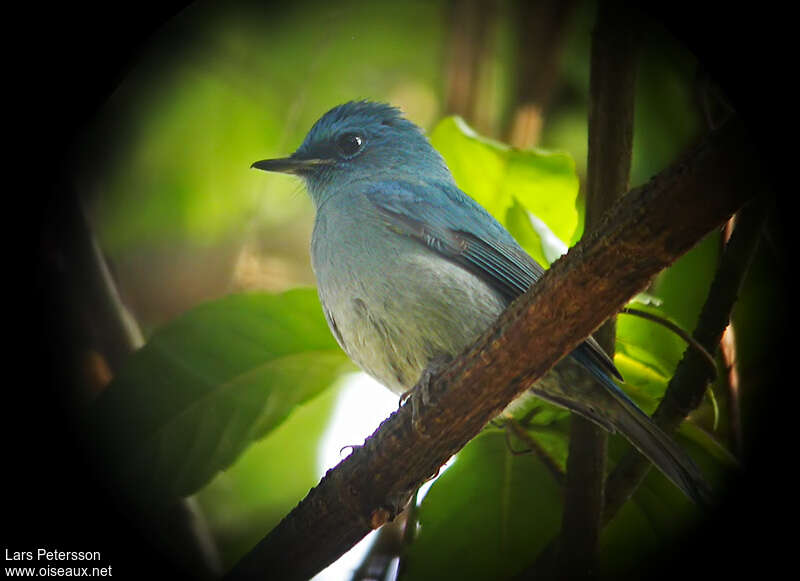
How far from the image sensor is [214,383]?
3.48m

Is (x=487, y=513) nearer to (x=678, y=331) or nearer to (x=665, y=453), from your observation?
(x=665, y=453)

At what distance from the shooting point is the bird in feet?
10.2

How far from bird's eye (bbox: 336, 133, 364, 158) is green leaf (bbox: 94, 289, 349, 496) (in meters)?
0.75

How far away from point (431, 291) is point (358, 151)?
1.08 meters

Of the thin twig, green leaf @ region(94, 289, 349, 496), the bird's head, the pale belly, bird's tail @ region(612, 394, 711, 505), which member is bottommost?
bird's tail @ region(612, 394, 711, 505)

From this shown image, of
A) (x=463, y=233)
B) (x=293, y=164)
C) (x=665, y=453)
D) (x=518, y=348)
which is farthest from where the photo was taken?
(x=293, y=164)

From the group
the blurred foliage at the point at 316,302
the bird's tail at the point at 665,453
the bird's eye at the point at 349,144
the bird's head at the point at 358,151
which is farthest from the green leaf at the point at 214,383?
the bird's tail at the point at 665,453

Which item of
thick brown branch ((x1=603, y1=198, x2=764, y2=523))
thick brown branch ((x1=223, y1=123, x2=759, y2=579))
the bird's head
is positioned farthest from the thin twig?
the bird's head

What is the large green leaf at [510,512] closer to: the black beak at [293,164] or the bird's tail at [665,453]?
the bird's tail at [665,453]

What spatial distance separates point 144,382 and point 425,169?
1511mm

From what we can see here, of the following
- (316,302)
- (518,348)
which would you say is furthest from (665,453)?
(316,302)

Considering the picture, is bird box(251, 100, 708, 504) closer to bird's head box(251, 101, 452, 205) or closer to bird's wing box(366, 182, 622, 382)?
bird's wing box(366, 182, 622, 382)

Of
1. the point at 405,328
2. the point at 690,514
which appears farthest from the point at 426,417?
the point at 690,514

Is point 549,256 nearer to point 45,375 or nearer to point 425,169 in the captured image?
point 425,169
